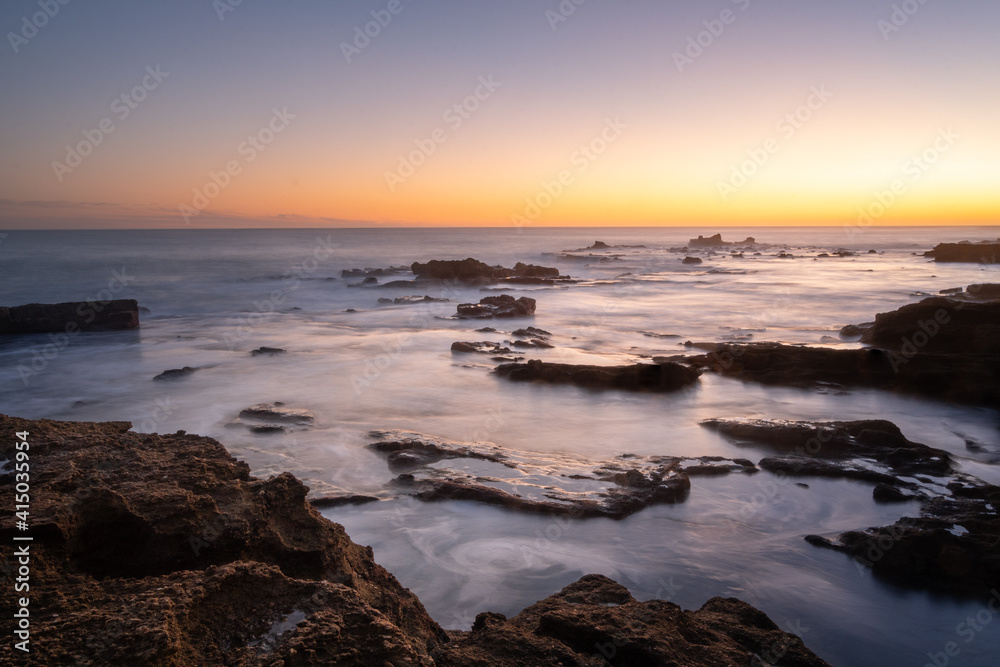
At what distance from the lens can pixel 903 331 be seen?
12.3 metres

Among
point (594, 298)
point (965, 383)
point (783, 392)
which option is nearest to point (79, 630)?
point (783, 392)

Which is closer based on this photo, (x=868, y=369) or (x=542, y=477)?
(x=542, y=477)

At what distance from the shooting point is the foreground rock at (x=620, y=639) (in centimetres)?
243

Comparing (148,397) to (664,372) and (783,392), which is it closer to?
(664,372)

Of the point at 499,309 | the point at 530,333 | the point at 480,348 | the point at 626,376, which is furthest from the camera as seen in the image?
the point at 499,309

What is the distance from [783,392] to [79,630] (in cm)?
1070

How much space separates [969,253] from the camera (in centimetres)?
5003

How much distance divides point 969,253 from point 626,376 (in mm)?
55230

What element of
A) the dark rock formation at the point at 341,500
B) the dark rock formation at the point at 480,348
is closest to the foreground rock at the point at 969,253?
the dark rock formation at the point at 480,348

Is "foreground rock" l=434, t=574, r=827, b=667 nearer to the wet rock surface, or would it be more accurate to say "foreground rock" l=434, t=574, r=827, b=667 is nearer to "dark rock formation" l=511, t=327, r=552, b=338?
the wet rock surface

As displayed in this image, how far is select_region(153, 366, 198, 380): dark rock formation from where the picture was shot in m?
11.7

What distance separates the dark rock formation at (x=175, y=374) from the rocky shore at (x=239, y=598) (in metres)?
9.07

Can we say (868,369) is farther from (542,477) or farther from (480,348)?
(480,348)

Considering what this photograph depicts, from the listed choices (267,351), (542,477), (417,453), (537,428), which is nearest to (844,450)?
(542,477)
